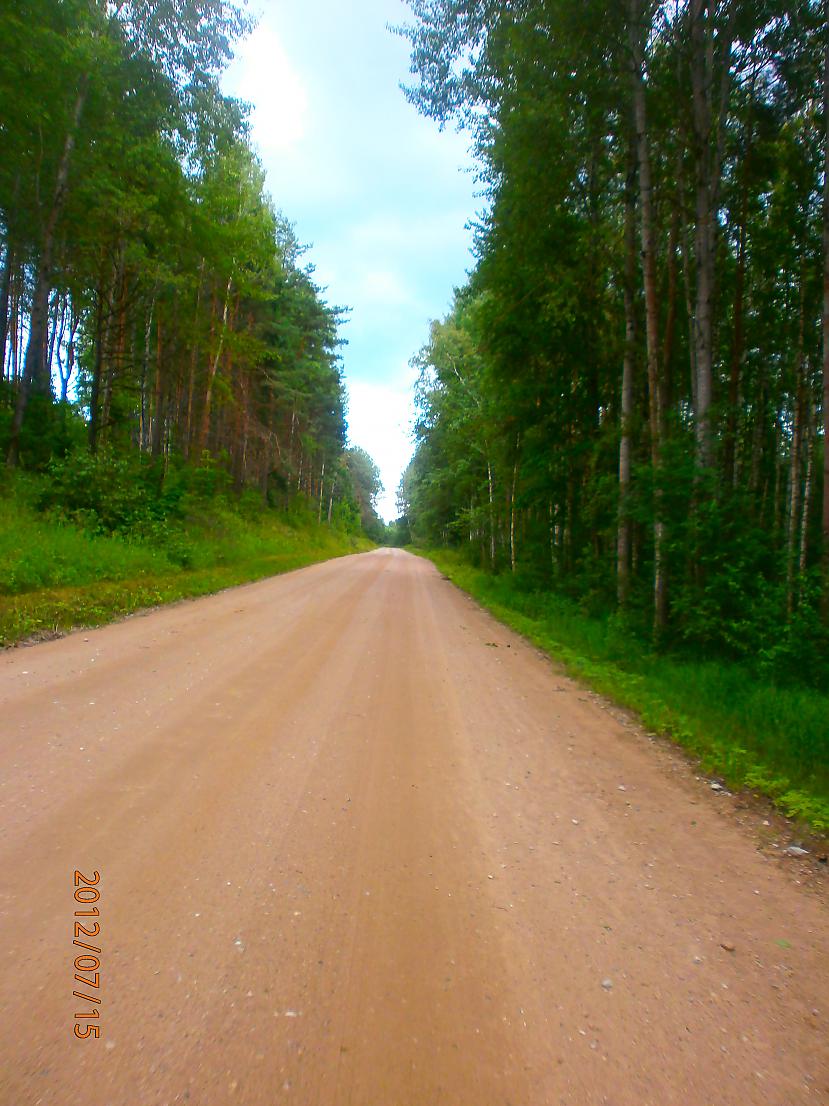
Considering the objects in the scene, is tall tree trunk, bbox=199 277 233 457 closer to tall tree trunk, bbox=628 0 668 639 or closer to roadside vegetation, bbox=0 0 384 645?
roadside vegetation, bbox=0 0 384 645

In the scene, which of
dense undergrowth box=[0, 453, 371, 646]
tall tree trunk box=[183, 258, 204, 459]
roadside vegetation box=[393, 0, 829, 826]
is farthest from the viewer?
tall tree trunk box=[183, 258, 204, 459]

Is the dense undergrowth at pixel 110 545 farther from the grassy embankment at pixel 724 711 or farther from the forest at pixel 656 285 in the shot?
the forest at pixel 656 285

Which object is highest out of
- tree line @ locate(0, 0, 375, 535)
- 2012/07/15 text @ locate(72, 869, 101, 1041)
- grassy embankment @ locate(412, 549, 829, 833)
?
tree line @ locate(0, 0, 375, 535)

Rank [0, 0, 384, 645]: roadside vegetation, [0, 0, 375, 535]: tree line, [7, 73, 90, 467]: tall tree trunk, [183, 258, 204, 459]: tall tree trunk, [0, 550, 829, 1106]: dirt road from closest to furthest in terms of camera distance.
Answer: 1. [0, 550, 829, 1106]: dirt road
2. [0, 0, 384, 645]: roadside vegetation
3. [0, 0, 375, 535]: tree line
4. [7, 73, 90, 467]: tall tree trunk
5. [183, 258, 204, 459]: tall tree trunk

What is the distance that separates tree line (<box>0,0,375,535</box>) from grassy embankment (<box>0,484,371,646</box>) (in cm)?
370

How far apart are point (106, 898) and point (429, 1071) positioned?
1685mm

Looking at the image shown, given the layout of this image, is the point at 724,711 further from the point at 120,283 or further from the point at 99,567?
the point at 120,283

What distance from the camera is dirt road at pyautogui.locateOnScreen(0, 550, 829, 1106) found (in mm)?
2072

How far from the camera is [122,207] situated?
60.5 ft

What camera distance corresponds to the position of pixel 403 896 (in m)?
3.08

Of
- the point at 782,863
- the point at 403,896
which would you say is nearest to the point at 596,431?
the point at 782,863

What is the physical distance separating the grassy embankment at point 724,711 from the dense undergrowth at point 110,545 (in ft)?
26.3

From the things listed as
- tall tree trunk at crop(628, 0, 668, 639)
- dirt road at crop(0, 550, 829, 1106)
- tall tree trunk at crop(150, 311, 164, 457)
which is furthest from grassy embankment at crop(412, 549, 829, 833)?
tall tree trunk at crop(150, 311, 164, 457)

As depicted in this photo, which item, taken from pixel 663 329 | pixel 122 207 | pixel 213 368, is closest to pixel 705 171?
pixel 663 329
